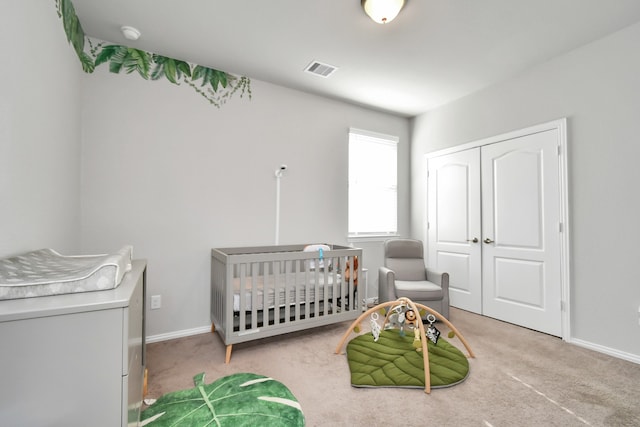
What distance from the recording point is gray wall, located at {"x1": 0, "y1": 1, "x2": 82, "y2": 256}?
119cm

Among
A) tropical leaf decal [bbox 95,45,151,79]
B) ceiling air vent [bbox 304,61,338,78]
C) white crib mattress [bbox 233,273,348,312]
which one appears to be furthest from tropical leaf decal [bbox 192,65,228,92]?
white crib mattress [bbox 233,273,348,312]

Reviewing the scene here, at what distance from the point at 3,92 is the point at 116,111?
53.7 inches

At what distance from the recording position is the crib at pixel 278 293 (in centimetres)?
217

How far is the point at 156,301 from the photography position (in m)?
2.51

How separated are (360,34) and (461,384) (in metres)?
2.58

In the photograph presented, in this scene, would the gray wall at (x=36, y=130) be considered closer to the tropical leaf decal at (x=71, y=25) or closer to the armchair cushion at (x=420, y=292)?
the tropical leaf decal at (x=71, y=25)

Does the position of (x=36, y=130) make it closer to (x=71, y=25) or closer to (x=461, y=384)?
(x=71, y=25)

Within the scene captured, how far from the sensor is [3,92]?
1.16 m

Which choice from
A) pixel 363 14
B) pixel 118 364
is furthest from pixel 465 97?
pixel 118 364

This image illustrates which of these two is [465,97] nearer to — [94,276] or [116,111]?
[116,111]

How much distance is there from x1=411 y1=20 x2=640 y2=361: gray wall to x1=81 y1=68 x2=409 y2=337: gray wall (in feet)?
7.33

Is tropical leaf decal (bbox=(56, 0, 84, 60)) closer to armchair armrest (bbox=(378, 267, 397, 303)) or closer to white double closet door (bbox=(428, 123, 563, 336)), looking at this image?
armchair armrest (bbox=(378, 267, 397, 303))

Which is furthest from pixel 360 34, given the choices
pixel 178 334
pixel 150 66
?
pixel 178 334

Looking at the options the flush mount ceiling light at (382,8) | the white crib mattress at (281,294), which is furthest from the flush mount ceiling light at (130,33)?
the white crib mattress at (281,294)
